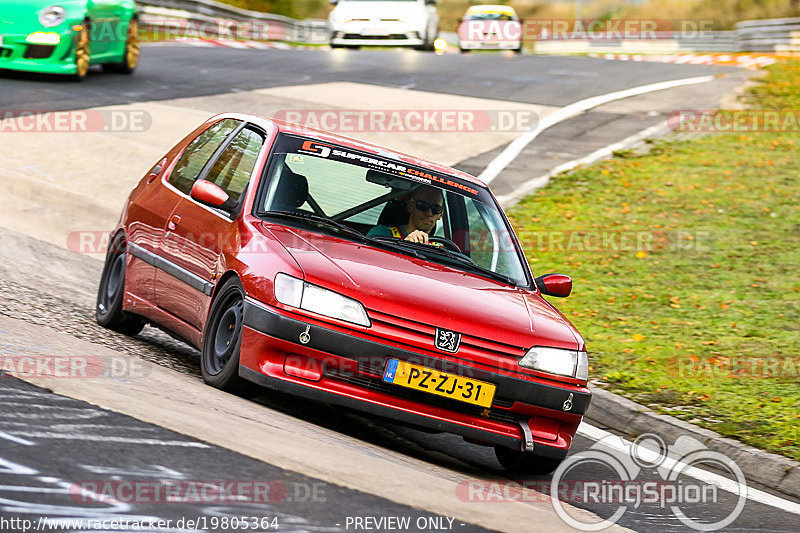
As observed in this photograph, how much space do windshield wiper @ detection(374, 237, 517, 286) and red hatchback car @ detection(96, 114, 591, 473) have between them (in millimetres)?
14

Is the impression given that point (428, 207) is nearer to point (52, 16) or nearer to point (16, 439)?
point (16, 439)

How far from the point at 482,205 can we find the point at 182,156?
2.08 metres

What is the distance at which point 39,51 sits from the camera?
1820cm

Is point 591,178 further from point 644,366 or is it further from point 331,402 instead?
point 331,402

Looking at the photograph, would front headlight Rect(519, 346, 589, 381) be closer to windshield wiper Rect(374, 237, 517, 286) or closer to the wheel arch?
windshield wiper Rect(374, 237, 517, 286)

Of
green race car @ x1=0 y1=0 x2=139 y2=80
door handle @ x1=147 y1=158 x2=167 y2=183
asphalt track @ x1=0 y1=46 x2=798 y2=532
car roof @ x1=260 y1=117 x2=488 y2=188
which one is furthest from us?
green race car @ x1=0 y1=0 x2=139 y2=80

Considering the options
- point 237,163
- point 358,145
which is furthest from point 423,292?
point 237,163

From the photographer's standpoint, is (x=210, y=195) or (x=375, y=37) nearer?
(x=210, y=195)

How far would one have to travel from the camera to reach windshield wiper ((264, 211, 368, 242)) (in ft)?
22.6

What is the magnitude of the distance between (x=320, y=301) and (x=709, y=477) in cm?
284

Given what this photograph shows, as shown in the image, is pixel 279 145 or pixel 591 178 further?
pixel 591 178

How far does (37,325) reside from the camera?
7.61 meters

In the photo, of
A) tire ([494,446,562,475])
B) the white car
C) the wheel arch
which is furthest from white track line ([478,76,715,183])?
the white car

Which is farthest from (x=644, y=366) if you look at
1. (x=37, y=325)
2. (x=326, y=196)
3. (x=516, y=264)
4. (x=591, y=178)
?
(x=591, y=178)
